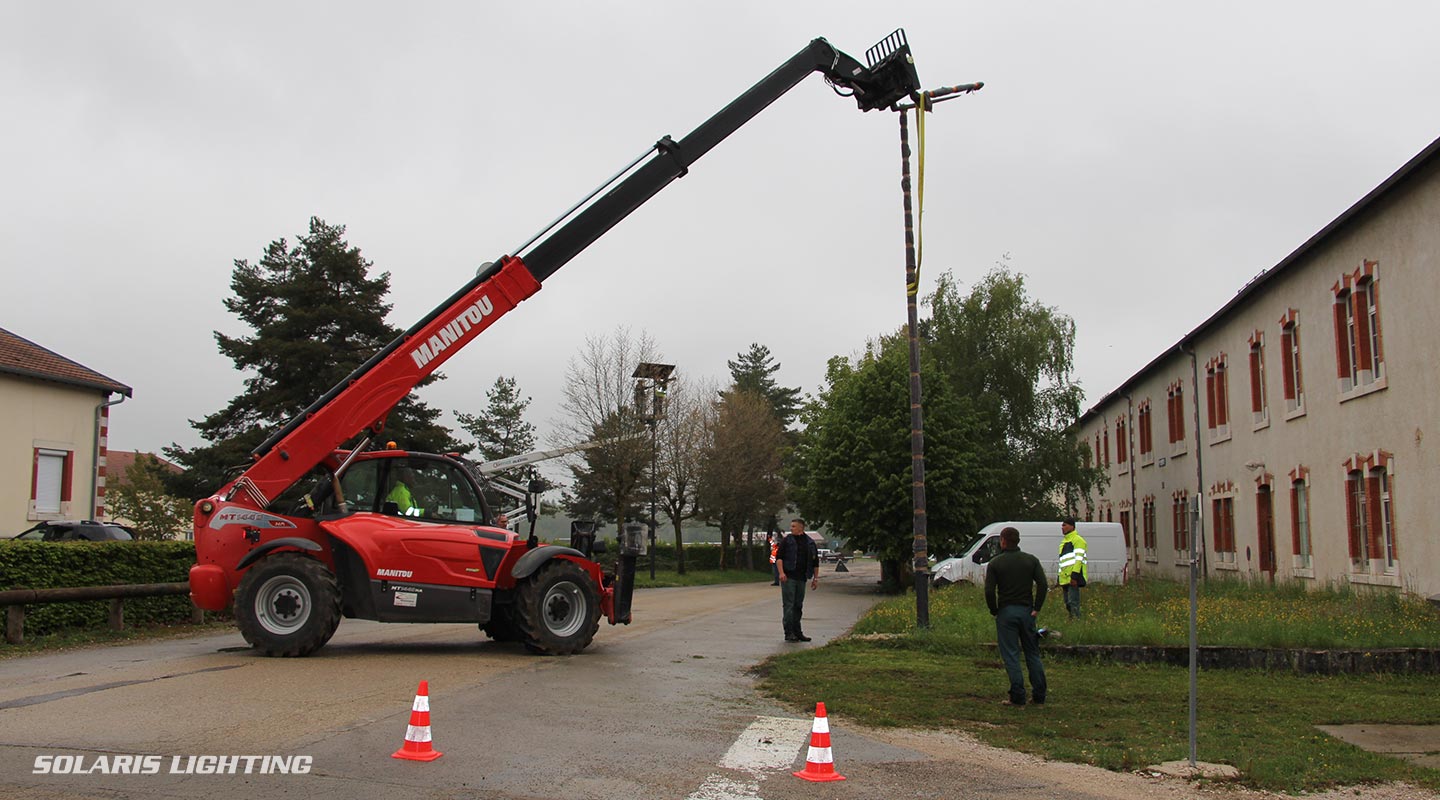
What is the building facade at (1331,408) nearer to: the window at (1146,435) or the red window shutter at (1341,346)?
the red window shutter at (1341,346)

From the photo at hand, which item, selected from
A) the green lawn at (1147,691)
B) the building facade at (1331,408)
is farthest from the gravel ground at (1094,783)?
the building facade at (1331,408)

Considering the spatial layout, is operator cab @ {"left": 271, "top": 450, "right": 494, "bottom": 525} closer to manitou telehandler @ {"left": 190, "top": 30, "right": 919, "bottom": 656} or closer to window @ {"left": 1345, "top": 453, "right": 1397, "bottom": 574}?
manitou telehandler @ {"left": 190, "top": 30, "right": 919, "bottom": 656}

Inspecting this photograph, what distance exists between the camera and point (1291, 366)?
83.5 ft

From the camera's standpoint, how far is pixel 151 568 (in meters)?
17.2

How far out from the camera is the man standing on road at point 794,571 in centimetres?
1567

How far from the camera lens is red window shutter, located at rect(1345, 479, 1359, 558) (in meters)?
21.9

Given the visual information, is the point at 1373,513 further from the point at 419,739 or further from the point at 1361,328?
the point at 419,739

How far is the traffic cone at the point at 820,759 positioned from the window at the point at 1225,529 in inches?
1033

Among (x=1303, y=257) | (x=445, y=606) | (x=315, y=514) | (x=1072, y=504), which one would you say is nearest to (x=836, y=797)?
(x=445, y=606)

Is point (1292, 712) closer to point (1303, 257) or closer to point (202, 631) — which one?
point (202, 631)

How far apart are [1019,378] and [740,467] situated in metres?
14.7

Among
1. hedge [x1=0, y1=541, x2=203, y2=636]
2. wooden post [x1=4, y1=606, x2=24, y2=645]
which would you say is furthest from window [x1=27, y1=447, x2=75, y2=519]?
wooden post [x1=4, y1=606, x2=24, y2=645]

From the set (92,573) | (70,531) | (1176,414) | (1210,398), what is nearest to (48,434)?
(70,531)

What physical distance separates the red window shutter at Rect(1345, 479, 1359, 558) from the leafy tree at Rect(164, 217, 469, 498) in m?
29.7
